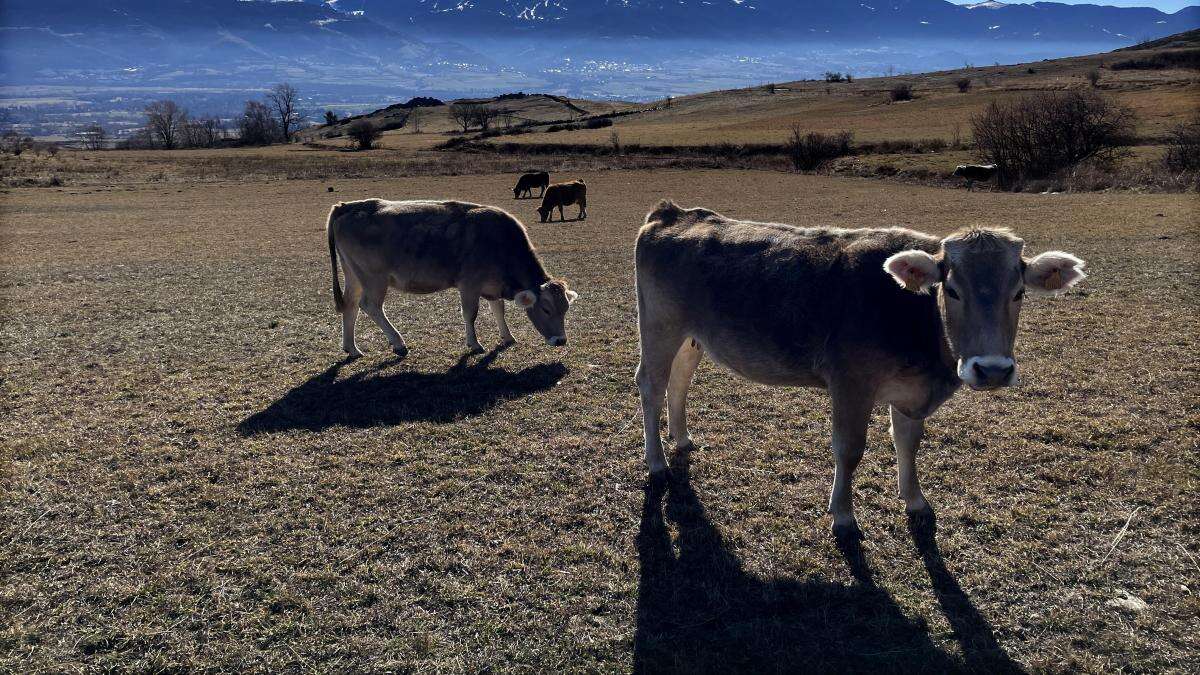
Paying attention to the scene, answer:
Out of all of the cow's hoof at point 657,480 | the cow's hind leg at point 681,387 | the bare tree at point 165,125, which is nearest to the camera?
the cow's hoof at point 657,480

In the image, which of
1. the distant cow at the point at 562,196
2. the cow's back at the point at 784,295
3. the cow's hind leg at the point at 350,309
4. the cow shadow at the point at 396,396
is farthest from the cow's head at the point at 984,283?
the distant cow at the point at 562,196

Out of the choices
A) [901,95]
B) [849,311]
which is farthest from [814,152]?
[901,95]

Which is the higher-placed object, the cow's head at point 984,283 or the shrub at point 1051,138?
the shrub at point 1051,138

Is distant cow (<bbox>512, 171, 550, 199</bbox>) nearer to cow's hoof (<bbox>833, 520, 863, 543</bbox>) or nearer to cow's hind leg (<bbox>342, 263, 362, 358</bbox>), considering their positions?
cow's hind leg (<bbox>342, 263, 362, 358</bbox>)

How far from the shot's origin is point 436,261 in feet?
34.6

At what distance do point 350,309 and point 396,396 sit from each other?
2.54 meters

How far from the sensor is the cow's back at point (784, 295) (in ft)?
16.5

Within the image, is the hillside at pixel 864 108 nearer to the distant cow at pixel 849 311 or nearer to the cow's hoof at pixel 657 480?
the distant cow at pixel 849 311

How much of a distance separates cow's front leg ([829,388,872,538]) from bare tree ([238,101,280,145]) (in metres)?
116

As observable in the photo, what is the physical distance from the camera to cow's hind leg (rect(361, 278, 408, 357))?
35.1 feet

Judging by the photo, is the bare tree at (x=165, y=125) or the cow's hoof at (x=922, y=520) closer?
the cow's hoof at (x=922, y=520)

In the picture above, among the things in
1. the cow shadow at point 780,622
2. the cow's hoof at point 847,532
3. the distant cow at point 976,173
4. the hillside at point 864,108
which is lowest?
the cow shadow at point 780,622

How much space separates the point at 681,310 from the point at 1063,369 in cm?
573

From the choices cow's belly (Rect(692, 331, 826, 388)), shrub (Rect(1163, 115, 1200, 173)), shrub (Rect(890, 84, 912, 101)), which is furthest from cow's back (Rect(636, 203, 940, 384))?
shrub (Rect(890, 84, 912, 101))
